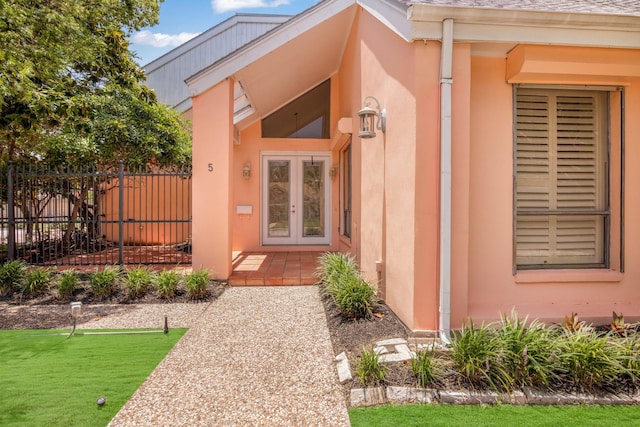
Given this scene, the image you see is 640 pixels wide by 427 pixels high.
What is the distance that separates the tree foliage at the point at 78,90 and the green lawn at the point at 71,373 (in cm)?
351

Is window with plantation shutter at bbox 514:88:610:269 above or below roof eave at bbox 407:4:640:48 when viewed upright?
below

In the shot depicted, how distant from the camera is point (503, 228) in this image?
4.70 m

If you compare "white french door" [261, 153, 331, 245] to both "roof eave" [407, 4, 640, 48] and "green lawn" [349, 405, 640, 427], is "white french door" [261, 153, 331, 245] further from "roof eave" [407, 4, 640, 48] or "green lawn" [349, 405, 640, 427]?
"green lawn" [349, 405, 640, 427]

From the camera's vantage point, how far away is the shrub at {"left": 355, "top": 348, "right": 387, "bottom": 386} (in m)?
3.48

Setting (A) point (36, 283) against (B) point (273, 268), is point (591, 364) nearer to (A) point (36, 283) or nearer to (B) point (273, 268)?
(B) point (273, 268)

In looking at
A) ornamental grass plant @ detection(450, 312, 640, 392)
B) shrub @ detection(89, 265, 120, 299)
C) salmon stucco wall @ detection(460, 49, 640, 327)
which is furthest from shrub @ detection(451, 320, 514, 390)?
shrub @ detection(89, 265, 120, 299)

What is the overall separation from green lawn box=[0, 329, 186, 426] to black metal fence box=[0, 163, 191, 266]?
3.60m

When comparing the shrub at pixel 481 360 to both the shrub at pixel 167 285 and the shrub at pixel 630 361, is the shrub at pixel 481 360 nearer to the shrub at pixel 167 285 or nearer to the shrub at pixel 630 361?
the shrub at pixel 630 361

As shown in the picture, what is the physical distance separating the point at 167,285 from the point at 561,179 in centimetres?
638

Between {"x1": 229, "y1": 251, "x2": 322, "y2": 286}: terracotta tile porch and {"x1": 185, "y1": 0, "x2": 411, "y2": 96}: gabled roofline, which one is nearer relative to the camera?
{"x1": 185, "y1": 0, "x2": 411, "y2": 96}: gabled roofline

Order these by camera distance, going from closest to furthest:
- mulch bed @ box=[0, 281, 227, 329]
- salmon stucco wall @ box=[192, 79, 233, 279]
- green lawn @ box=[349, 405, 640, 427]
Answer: green lawn @ box=[349, 405, 640, 427] → mulch bed @ box=[0, 281, 227, 329] → salmon stucco wall @ box=[192, 79, 233, 279]

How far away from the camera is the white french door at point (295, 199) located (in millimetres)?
11188

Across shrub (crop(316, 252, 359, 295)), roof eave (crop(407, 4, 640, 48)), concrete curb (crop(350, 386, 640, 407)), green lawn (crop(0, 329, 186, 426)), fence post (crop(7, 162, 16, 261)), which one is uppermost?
roof eave (crop(407, 4, 640, 48))

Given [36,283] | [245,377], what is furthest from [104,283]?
[245,377]
